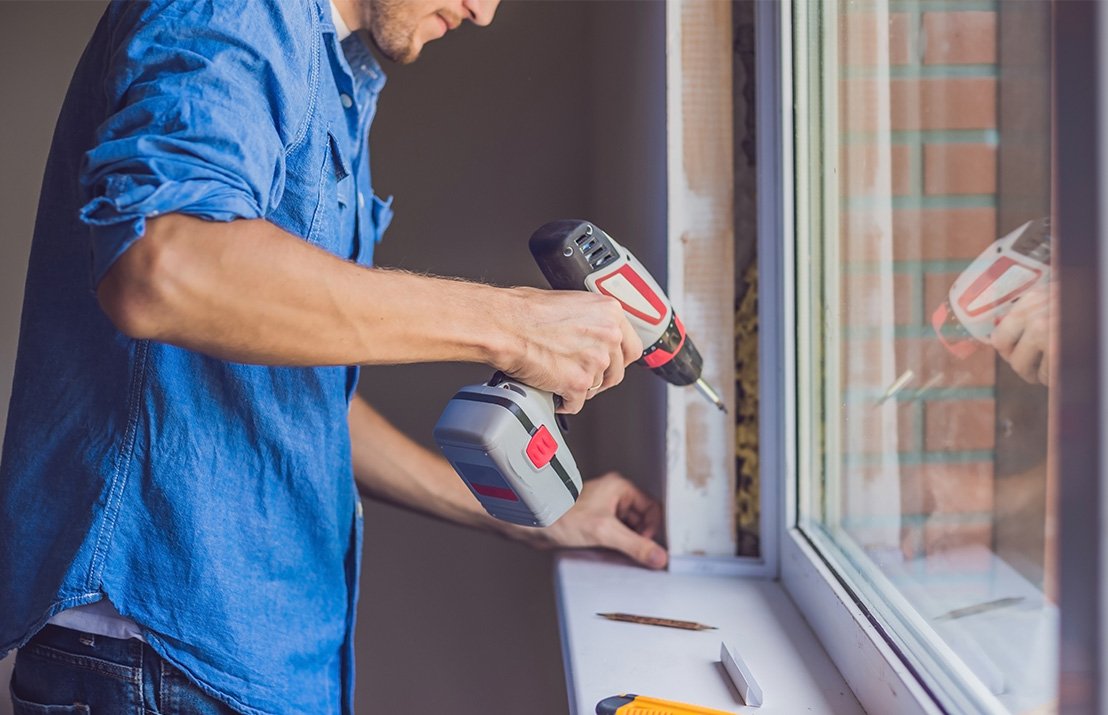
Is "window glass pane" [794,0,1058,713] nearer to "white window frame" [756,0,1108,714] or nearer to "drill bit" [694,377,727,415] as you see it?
"white window frame" [756,0,1108,714]

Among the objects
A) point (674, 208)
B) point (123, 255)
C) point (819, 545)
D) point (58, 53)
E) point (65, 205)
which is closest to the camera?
point (123, 255)

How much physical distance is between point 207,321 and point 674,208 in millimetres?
768

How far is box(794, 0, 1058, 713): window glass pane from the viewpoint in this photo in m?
0.74

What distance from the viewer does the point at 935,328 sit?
91cm

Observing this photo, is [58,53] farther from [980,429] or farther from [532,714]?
[980,429]

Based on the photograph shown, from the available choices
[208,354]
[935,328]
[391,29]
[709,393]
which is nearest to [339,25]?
[391,29]

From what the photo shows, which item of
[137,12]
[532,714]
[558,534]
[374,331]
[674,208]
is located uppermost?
[137,12]

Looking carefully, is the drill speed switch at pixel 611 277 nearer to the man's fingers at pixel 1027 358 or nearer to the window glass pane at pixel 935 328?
the window glass pane at pixel 935 328

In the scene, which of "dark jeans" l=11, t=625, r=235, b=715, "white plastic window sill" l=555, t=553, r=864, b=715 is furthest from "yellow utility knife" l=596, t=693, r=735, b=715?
"dark jeans" l=11, t=625, r=235, b=715

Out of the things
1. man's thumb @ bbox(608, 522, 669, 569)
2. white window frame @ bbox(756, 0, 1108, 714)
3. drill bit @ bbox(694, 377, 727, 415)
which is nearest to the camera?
white window frame @ bbox(756, 0, 1108, 714)

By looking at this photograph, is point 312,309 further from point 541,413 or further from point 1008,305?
point 1008,305

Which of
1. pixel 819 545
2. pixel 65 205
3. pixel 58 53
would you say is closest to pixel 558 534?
pixel 819 545

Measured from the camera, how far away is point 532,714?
A: 2037mm

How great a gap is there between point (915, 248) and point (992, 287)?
0.21m
